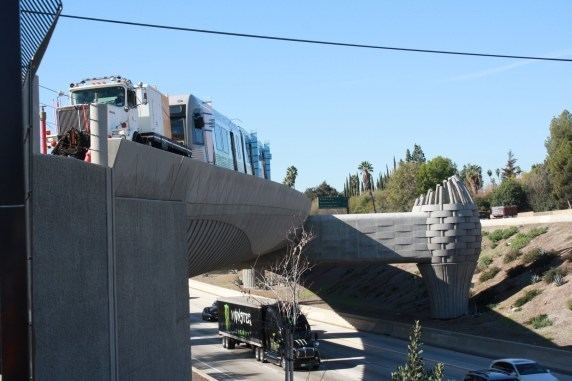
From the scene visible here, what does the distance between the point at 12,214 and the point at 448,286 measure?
4084cm

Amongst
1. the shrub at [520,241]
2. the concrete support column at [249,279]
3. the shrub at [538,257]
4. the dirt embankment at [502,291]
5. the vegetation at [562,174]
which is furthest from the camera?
the vegetation at [562,174]

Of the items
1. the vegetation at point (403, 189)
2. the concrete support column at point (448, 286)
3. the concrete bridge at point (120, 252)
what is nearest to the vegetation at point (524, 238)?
the concrete support column at point (448, 286)

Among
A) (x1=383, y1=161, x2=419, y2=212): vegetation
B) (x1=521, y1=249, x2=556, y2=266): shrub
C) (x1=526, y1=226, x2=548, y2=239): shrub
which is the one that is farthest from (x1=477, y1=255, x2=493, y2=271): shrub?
(x1=383, y1=161, x2=419, y2=212): vegetation

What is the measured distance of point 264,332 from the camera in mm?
40781

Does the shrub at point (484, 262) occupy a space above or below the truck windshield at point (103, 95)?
below

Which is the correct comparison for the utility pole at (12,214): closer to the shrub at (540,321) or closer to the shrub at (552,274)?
the shrub at (540,321)

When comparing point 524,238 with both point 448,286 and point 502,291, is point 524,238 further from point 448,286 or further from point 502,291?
point 448,286

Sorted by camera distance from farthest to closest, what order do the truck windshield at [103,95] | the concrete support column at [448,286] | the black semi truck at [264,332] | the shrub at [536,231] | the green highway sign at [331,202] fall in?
the green highway sign at [331,202], the shrub at [536,231], the concrete support column at [448,286], the black semi truck at [264,332], the truck windshield at [103,95]

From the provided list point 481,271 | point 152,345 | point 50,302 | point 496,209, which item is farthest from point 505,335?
point 496,209

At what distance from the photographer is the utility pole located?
833 centimetres

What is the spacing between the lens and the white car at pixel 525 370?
28.7 meters

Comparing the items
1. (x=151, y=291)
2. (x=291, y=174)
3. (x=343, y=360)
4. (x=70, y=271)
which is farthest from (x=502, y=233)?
(x=291, y=174)

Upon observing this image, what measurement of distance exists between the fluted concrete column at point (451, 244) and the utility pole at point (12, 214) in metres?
38.9

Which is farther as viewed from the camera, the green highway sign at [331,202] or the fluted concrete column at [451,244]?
the green highway sign at [331,202]
